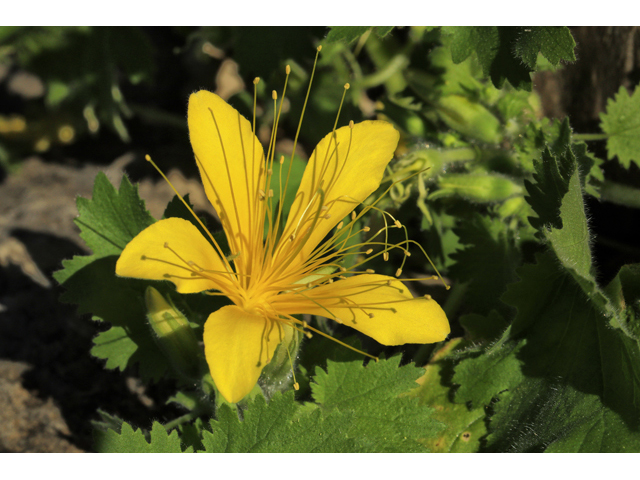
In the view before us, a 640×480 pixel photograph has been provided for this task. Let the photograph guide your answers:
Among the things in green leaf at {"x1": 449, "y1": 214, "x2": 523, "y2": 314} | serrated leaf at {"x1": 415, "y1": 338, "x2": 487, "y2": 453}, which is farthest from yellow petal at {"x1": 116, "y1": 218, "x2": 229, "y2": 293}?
green leaf at {"x1": 449, "y1": 214, "x2": 523, "y2": 314}

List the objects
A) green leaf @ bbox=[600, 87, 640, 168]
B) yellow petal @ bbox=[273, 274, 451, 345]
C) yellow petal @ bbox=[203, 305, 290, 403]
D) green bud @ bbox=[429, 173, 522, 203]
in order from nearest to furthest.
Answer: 1. yellow petal @ bbox=[203, 305, 290, 403]
2. yellow petal @ bbox=[273, 274, 451, 345]
3. green bud @ bbox=[429, 173, 522, 203]
4. green leaf @ bbox=[600, 87, 640, 168]

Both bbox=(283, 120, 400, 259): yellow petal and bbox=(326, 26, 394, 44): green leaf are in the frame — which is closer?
bbox=(283, 120, 400, 259): yellow petal

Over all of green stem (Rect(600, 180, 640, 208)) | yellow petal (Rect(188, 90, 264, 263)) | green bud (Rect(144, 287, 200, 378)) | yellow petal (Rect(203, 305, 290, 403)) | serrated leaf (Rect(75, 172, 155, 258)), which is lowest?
green bud (Rect(144, 287, 200, 378))

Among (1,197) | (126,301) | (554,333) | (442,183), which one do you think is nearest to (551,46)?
(442,183)

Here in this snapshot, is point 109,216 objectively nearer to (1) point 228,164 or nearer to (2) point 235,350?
(1) point 228,164

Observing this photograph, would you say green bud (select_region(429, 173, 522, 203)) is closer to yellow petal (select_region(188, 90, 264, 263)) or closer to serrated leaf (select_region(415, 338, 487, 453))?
serrated leaf (select_region(415, 338, 487, 453))

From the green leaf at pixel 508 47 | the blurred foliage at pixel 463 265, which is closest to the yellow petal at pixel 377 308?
the blurred foliage at pixel 463 265

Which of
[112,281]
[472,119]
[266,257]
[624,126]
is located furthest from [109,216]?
[624,126]

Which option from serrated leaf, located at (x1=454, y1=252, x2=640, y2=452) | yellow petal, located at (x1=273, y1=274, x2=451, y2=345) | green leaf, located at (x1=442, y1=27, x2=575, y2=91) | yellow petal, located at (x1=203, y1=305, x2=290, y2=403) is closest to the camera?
yellow petal, located at (x1=203, y1=305, x2=290, y2=403)
